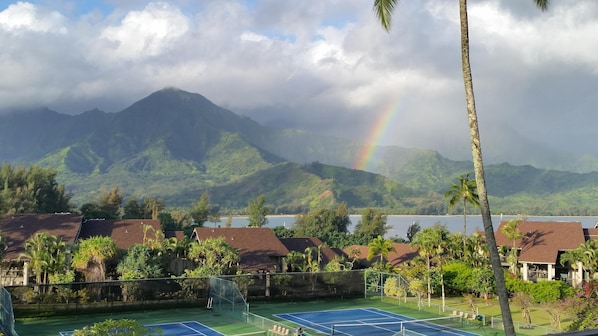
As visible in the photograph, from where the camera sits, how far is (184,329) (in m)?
31.0

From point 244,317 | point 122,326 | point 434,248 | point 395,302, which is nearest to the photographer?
point 122,326

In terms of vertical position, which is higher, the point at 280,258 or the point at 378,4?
the point at 378,4

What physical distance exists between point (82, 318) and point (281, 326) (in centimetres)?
1247

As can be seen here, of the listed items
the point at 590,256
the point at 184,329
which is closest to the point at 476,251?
the point at 590,256

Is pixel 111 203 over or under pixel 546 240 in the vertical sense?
over

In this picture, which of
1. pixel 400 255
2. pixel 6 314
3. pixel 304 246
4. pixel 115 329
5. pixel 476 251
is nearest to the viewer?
pixel 115 329

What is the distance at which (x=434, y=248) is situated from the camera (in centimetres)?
4625

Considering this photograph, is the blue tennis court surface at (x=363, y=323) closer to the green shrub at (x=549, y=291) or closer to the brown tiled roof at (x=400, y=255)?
the green shrub at (x=549, y=291)

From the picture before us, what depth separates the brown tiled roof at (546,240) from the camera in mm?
50094

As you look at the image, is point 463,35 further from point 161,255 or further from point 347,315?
point 161,255

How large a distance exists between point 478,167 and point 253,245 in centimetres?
4193

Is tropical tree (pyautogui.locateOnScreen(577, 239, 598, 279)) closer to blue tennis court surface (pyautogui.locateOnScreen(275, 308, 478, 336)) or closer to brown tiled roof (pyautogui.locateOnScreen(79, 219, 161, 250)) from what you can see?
blue tennis court surface (pyautogui.locateOnScreen(275, 308, 478, 336))

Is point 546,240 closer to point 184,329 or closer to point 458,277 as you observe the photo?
point 458,277

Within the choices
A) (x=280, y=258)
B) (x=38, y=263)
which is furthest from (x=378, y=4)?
(x=280, y=258)
